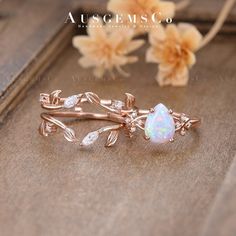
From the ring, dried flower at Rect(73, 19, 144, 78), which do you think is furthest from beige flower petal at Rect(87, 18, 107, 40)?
the ring

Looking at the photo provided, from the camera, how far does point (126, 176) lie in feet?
2.15

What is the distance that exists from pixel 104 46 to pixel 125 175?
28 cm

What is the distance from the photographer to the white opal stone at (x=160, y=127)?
0.71 meters

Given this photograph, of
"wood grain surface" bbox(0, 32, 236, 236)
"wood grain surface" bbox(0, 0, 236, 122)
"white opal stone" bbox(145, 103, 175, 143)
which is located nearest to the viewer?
"wood grain surface" bbox(0, 32, 236, 236)

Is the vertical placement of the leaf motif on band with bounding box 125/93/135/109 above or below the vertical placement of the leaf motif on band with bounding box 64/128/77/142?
above

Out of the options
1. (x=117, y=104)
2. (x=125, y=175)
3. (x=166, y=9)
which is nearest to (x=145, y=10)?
(x=166, y=9)

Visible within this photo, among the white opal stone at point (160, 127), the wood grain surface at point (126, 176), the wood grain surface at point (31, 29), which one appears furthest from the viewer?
the wood grain surface at point (31, 29)

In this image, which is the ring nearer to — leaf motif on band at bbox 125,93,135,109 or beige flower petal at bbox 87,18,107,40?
leaf motif on band at bbox 125,93,135,109

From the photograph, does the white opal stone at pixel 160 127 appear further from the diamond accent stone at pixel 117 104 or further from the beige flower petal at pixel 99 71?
the beige flower petal at pixel 99 71

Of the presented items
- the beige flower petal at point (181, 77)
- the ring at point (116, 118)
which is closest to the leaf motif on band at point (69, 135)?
the ring at point (116, 118)

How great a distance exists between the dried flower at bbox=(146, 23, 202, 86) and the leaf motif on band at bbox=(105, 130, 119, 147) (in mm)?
170

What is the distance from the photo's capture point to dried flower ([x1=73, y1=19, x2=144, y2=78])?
87 centimetres

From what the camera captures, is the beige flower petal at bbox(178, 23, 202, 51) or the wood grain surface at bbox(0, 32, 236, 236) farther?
the beige flower petal at bbox(178, 23, 202, 51)

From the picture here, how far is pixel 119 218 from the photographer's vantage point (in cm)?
58
